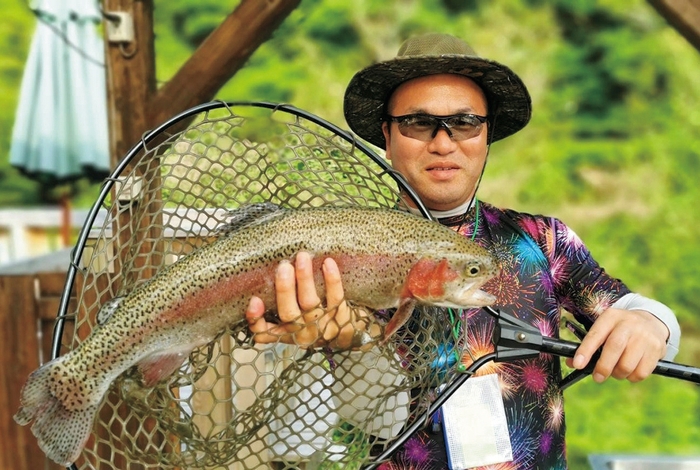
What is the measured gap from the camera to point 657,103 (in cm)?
738

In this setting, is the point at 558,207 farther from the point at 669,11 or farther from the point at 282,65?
the point at 669,11

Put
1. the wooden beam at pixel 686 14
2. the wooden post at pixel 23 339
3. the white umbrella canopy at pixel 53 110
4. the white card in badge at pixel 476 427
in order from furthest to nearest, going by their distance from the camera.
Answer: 1. the white umbrella canopy at pixel 53 110
2. the wooden post at pixel 23 339
3. the wooden beam at pixel 686 14
4. the white card in badge at pixel 476 427

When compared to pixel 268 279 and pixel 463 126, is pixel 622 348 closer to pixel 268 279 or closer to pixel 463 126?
pixel 463 126

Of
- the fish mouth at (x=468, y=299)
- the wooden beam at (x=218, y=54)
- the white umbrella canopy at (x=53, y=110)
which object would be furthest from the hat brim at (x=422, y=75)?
the white umbrella canopy at (x=53, y=110)

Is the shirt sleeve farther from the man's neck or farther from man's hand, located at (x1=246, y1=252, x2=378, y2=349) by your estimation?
man's hand, located at (x1=246, y1=252, x2=378, y2=349)

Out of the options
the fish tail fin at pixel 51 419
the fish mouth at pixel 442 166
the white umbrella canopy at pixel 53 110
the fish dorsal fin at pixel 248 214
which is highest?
the white umbrella canopy at pixel 53 110

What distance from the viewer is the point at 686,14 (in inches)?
108

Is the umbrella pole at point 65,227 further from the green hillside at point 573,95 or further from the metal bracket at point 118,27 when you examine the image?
the metal bracket at point 118,27

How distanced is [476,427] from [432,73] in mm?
1037

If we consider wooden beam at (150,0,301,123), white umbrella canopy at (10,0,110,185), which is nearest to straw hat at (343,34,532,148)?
wooden beam at (150,0,301,123)

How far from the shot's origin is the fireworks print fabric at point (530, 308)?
5.96ft

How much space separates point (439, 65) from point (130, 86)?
1.54 meters

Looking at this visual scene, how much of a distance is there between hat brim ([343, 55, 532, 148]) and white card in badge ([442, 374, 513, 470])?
86 cm

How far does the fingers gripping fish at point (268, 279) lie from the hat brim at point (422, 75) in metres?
0.54
